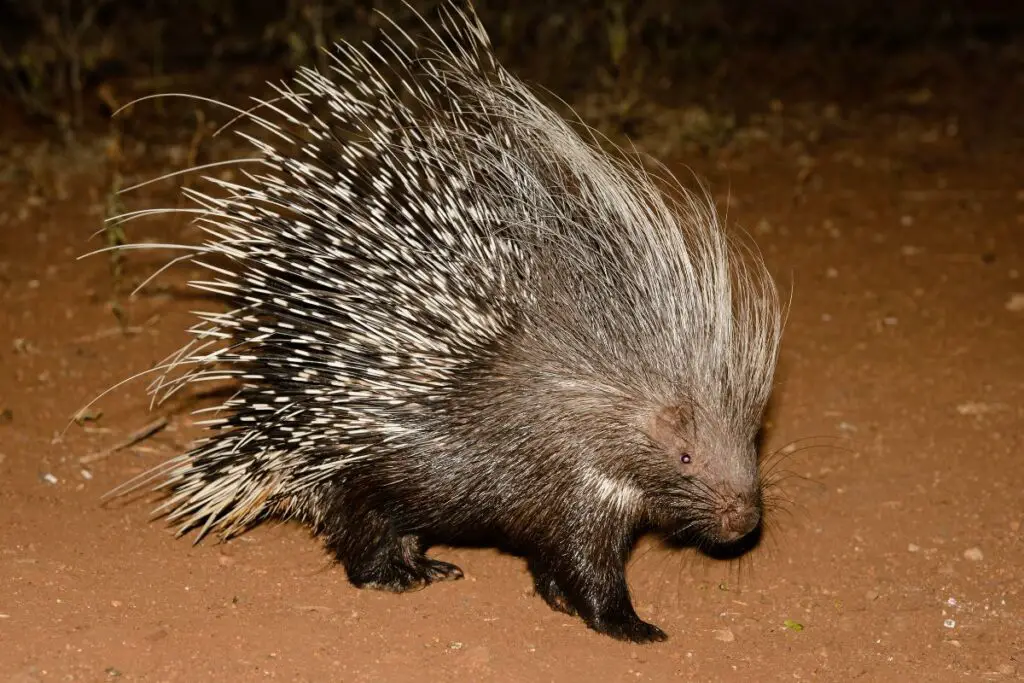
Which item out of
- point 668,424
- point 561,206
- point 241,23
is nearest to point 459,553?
point 668,424

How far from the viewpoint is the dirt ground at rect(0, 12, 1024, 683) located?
9.63ft

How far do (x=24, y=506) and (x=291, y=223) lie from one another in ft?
3.92

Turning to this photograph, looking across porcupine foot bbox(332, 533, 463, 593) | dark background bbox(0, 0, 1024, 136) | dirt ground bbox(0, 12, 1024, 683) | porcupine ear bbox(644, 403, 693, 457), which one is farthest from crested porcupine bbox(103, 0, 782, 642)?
dark background bbox(0, 0, 1024, 136)

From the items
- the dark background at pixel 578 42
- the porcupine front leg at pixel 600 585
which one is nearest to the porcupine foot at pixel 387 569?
the porcupine front leg at pixel 600 585

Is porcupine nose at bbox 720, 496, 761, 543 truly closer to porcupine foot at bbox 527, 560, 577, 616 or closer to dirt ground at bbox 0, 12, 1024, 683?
dirt ground at bbox 0, 12, 1024, 683

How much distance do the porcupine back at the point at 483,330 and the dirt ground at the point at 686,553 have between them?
0.35 m

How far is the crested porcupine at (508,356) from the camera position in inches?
120

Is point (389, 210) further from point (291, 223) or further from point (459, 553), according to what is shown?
point (459, 553)

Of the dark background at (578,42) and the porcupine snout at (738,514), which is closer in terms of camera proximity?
the porcupine snout at (738,514)

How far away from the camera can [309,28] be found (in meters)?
7.97

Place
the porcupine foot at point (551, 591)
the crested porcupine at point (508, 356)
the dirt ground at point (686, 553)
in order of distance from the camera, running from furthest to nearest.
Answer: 1. the porcupine foot at point (551, 591)
2. the crested porcupine at point (508, 356)
3. the dirt ground at point (686, 553)

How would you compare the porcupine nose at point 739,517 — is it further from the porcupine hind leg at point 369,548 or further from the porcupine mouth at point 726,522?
the porcupine hind leg at point 369,548

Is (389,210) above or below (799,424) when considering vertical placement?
above

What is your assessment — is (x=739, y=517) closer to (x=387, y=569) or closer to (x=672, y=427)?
(x=672, y=427)
